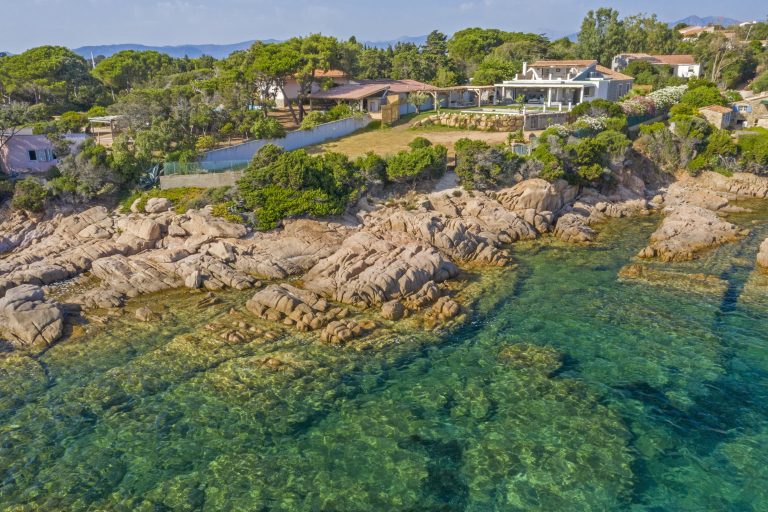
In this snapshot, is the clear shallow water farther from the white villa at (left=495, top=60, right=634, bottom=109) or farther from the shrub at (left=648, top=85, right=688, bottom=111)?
the white villa at (left=495, top=60, right=634, bottom=109)

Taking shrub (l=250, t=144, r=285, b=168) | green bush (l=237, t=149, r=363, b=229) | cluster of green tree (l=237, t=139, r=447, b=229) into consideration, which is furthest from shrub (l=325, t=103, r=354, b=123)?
green bush (l=237, t=149, r=363, b=229)

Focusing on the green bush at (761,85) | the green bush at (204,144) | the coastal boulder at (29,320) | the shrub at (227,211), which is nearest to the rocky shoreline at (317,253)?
the coastal boulder at (29,320)

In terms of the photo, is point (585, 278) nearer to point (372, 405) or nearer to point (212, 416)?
point (372, 405)

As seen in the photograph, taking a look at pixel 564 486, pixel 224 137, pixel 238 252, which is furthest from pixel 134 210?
pixel 564 486

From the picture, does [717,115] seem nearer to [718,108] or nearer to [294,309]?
[718,108]

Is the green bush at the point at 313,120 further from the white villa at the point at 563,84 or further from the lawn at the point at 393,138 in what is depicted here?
the white villa at the point at 563,84

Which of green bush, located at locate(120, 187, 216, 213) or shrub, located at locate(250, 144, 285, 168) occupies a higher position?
shrub, located at locate(250, 144, 285, 168)

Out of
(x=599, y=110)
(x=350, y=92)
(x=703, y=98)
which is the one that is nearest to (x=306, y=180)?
(x=350, y=92)
